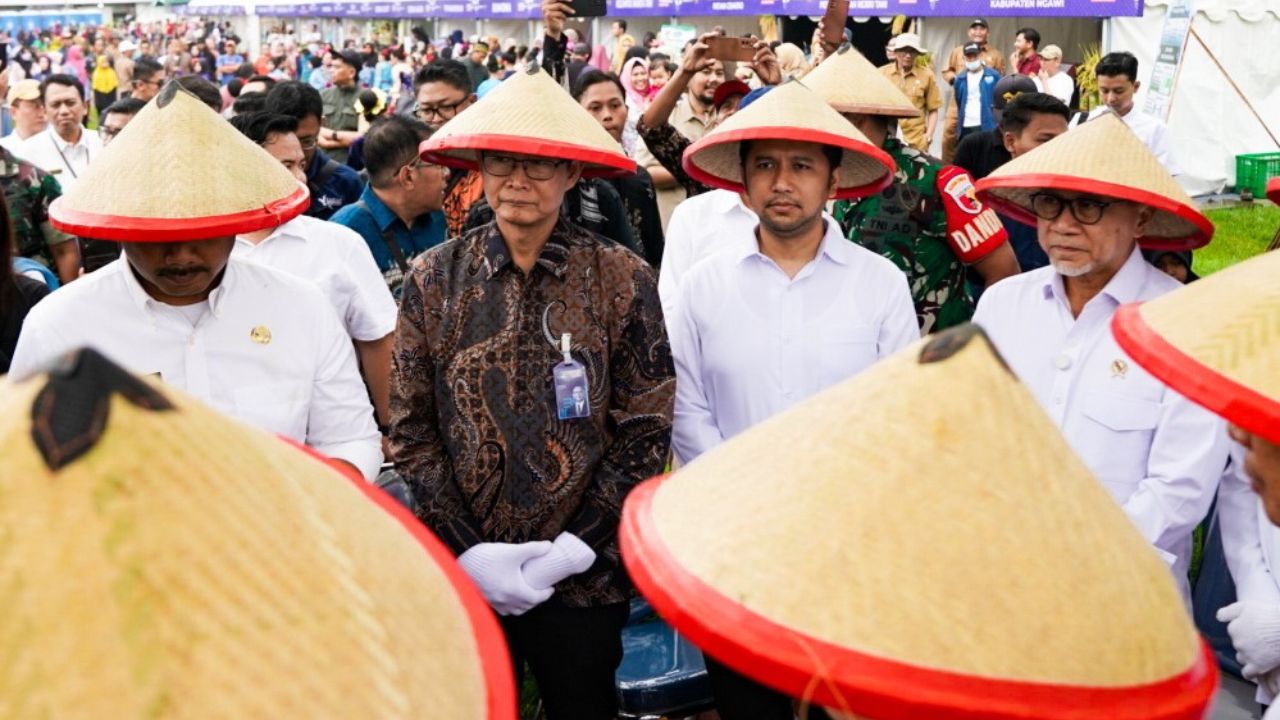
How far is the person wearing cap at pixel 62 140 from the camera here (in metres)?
7.34

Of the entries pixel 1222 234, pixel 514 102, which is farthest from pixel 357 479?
pixel 1222 234

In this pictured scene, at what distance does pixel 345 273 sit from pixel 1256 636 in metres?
2.74

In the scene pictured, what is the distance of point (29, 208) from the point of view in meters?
5.06

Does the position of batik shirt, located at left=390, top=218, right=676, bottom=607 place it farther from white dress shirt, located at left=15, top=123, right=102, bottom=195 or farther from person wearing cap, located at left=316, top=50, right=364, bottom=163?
person wearing cap, located at left=316, top=50, right=364, bottom=163

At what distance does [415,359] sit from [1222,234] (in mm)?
9890

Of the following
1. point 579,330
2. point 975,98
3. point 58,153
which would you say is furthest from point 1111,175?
point 975,98

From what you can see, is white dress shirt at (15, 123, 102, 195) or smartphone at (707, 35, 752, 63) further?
white dress shirt at (15, 123, 102, 195)

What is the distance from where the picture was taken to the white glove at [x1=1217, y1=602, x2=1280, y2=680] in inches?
106

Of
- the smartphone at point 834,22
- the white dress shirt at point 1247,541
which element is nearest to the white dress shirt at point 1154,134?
the smartphone at point 834,22

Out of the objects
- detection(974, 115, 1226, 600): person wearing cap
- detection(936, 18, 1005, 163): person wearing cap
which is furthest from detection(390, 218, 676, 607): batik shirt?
detection(936, 18, 1005, 163): person wearing cap

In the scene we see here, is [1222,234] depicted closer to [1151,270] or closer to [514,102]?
[1151,270]

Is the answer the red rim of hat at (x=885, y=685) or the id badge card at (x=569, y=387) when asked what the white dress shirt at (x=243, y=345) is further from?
the red rim of hat at (x=885, y=685)

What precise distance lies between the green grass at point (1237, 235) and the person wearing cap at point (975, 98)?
7.72 ft

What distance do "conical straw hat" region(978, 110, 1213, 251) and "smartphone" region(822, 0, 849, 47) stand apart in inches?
91.2
